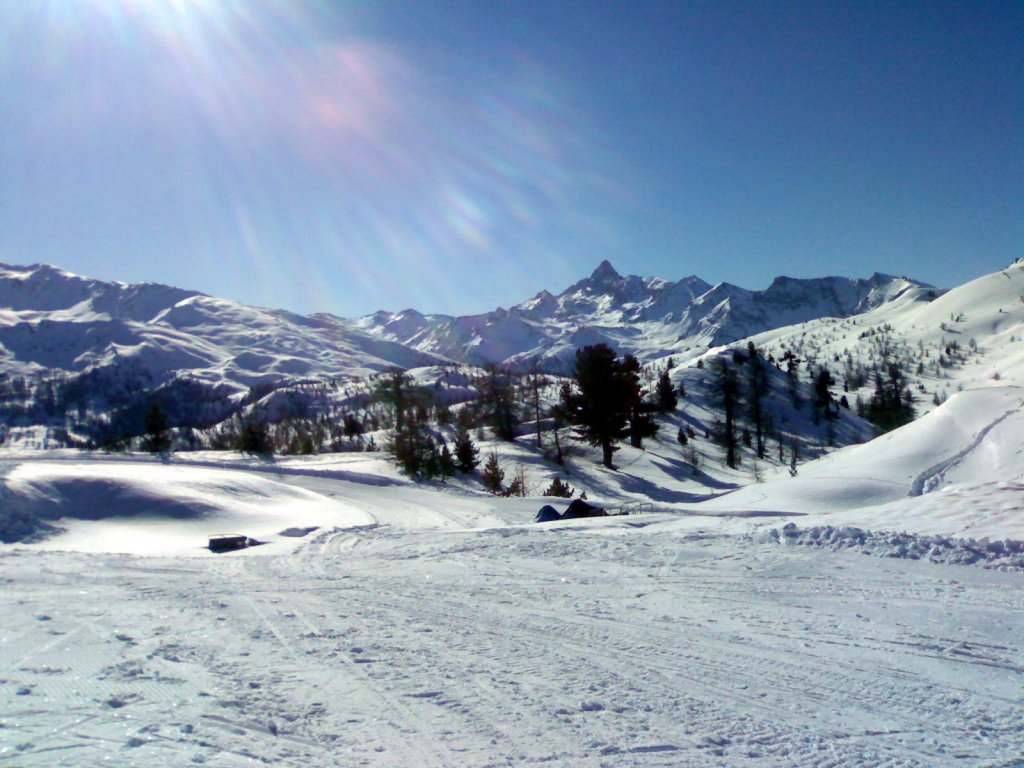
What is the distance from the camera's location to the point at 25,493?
18.9 meters

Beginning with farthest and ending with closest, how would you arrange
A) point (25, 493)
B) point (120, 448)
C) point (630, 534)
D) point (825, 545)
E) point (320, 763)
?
point (120, 448), point (25, 493), point (630, 534), point (825, 545), point (320, 763)

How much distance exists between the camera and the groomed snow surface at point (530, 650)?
16.1 ft

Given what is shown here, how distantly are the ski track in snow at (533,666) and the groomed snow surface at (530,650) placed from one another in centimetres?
3

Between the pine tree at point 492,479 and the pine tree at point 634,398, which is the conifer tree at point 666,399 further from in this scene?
the pine tree at point 492,479

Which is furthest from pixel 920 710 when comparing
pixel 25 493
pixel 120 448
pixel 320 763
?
pixel 120 448

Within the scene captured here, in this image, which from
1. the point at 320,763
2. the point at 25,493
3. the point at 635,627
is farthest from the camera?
the point at 25,493

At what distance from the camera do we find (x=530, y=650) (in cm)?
703

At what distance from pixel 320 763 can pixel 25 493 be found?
19.5m

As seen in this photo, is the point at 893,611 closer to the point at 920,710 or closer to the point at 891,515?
the point at 920,710

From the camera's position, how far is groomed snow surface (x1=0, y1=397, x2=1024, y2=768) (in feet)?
16.1

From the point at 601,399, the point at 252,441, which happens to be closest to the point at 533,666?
the point at 601,399

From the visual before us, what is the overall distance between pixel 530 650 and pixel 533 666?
49 centimetres

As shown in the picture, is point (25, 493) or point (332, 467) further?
point (332, 467)

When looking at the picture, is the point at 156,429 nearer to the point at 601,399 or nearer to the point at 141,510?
the point at 141,510
